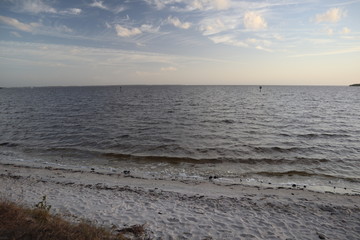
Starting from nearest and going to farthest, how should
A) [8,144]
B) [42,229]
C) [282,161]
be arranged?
[42,229] < [282,161] < [8,144]

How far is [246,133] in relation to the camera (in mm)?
22016

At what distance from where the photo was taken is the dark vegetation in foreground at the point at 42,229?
491 centimetres

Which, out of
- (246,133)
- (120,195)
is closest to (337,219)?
(120,195)

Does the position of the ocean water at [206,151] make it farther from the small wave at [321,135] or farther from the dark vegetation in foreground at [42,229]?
the dark vegetation in foreground at [42,229]

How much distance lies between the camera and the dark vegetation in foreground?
16.1 feet

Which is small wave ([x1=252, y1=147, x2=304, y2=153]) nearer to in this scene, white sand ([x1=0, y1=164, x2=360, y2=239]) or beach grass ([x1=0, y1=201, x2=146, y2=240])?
white sand ([x1=0, y1=164, x2=360, y2=239])

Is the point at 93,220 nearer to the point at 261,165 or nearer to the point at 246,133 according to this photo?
the point at 261,165

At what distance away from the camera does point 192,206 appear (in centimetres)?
838

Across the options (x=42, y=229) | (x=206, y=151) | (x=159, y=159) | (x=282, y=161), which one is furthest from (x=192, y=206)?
(x=282, y=161)

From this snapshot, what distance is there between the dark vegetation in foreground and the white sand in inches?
39.4

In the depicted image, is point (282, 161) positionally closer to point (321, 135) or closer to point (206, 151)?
point (206, 151)

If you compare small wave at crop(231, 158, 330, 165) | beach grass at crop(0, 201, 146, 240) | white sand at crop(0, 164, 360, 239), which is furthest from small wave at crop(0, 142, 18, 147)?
small wave at crop(231, 158, 330, 165)

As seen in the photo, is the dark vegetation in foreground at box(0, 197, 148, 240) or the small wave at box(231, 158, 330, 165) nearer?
the dark vegetation in foreground at box(0, 197, 148, 240)

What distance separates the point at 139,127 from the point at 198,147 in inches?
401
